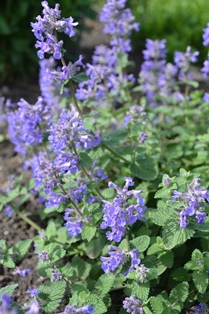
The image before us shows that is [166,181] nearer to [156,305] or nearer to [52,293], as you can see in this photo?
[156,305]

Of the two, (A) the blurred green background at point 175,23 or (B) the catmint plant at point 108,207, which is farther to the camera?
(A) the blurred green background at point 175,23

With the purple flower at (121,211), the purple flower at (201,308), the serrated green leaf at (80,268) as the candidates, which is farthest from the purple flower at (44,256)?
the purple flower at (201,308)

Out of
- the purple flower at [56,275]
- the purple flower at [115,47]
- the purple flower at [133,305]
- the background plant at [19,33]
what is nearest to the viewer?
the purple flower at [133,305]

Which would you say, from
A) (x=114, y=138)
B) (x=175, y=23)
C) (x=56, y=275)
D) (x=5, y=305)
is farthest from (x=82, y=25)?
(x=5, y=305)

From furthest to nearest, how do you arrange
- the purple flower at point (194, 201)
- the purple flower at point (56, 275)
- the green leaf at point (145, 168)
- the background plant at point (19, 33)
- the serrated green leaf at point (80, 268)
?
1. the background plant at point (19, 33)
2. the green leaf at point (145, 168)
3. the serrated green leaf at point (80, 268)
4. the purple flower at point (56, 275)
5. the purple flower at point (194, 201)

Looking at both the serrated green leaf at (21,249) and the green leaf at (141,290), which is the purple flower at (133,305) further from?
the serrated green leaf at (21,249)
